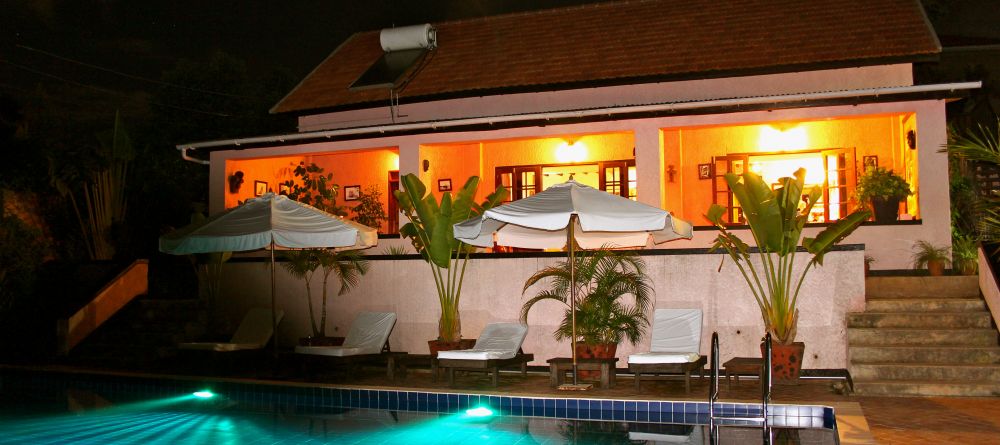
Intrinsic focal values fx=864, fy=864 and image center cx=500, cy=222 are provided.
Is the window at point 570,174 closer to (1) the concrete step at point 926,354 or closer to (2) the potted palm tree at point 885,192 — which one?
(2) the potted palm tree at point 885,192

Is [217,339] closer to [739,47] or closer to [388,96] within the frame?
[388,96]

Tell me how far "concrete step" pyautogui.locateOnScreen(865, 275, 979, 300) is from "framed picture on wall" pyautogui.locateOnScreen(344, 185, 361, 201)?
37.4ft

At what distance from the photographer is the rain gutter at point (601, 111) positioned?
13.5 metres

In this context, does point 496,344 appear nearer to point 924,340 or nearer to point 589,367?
point 589,367

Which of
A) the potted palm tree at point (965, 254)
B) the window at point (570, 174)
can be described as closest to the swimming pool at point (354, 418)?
the potted palm tree at point (965, 254)

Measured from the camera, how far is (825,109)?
14297 mm

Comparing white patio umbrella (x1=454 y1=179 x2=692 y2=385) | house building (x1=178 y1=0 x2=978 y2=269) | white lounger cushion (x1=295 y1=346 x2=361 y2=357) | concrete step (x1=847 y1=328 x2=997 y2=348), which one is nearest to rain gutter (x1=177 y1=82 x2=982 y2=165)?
house building (x1=178 y1=0 x2=978 y2=269)

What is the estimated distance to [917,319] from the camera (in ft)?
38.3

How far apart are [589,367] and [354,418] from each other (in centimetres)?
311

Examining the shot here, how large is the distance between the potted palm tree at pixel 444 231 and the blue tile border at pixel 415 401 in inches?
72.5

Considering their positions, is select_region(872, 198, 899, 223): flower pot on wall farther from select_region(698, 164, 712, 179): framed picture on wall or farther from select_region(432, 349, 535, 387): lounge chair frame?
select_region(432, 349, 535, 387): lounge chair frame

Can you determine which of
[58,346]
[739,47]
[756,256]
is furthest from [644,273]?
[58,346]

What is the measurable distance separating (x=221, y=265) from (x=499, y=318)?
18.9 feet

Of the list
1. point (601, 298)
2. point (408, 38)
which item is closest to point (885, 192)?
point (601, 298)
